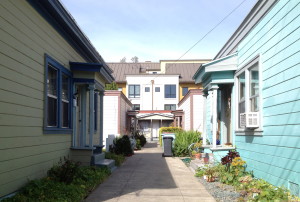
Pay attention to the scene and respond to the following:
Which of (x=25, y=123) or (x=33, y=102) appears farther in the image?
(x=33, y=102)

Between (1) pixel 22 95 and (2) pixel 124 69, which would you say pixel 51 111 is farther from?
(2) pixel 124 69

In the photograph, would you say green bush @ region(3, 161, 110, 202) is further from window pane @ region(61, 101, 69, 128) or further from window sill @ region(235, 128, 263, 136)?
window sill @ region(235, 128, 263, 136)

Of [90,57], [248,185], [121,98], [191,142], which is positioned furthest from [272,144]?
[121,98]

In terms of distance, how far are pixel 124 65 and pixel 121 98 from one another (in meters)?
27.7

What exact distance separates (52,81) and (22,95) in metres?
2.21

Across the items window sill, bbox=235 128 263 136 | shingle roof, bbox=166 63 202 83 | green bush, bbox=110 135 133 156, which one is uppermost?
shingle roof, bbox=166 63 202 83

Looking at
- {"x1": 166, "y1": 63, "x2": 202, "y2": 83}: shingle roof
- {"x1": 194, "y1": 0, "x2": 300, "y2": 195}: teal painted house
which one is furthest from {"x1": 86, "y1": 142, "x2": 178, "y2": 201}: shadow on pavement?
{"x1": 166, "y1": 63, "x2": 202, "y2": 83}: shingle roof

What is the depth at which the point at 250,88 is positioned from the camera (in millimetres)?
8508

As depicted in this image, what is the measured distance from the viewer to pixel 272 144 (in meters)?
6.66

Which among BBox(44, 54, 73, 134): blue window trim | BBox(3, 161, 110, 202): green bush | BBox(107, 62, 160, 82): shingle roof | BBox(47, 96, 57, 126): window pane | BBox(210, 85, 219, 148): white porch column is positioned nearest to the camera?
BBox(3, 161, 110, 202): green bush

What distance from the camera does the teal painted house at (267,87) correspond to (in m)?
5.71

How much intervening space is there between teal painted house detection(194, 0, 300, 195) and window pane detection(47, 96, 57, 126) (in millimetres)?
4462

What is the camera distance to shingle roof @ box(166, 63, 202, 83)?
47.3m

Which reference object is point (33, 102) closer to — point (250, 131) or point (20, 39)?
point (20, 39)
